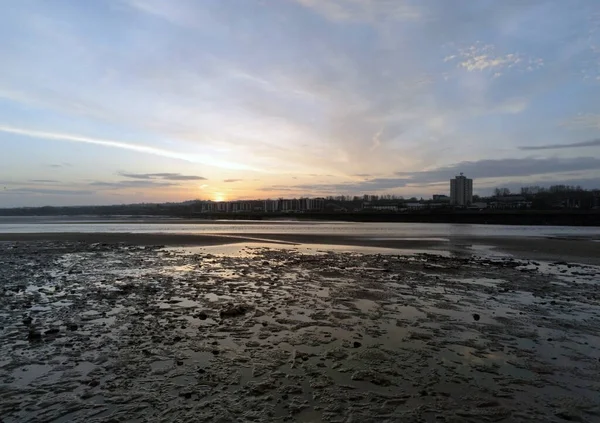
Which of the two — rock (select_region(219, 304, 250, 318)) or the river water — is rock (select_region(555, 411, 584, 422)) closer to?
rock (select_region(219, 304, 250, 318))

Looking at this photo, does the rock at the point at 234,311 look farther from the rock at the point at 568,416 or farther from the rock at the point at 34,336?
the rock at the point at 568,416

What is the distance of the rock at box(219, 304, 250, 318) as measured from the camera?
395 inches

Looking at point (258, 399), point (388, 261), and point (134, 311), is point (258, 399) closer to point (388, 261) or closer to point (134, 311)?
point (134, 311)

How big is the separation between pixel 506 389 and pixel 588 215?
94731mm

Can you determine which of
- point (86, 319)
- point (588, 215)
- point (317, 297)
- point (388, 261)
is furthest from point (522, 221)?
point (86, 319)

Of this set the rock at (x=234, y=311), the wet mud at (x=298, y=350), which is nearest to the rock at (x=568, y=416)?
the wet mud at (x=298, y=350)

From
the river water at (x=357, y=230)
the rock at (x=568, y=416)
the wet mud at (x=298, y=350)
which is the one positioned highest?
the rock at (x=568, y=416)

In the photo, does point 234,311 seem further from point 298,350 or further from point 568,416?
point 568,416

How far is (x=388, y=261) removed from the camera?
72.6ft

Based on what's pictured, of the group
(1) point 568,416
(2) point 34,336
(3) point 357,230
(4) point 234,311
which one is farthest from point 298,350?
(3) point 357,230

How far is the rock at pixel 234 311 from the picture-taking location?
10.0m

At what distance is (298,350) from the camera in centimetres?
759

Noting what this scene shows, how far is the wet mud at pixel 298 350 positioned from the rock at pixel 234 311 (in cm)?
6

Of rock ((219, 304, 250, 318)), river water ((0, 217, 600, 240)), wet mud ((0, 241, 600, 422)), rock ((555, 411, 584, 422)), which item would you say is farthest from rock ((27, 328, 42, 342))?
river water ((0, 217, 600, 240))
